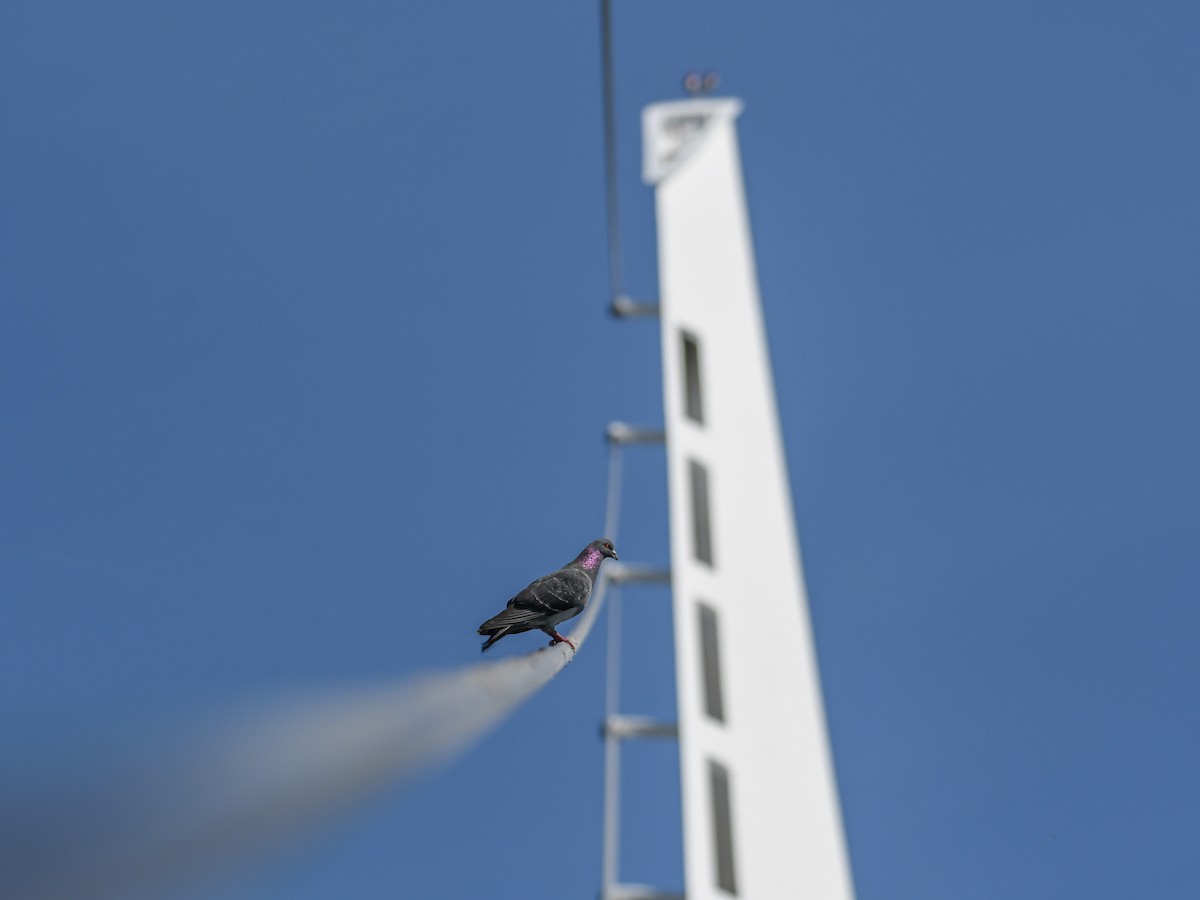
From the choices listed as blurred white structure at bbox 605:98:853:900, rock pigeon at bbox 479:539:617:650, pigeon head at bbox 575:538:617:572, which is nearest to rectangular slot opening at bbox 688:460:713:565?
blurred white structure at bbox 605:98:853:900

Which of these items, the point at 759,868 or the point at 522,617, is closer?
the point at 522,617

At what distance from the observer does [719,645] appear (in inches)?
581

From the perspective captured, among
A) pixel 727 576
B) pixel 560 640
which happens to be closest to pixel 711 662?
pixel 727 576

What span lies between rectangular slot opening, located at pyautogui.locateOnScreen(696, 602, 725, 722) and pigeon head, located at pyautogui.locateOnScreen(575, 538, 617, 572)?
1.58m

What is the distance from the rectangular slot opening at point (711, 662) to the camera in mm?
14281

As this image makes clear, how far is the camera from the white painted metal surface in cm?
1333

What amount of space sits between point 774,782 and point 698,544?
3050mm

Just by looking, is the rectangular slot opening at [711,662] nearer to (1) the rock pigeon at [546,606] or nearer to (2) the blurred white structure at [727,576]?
(2) the blurred white structure at [727,576]

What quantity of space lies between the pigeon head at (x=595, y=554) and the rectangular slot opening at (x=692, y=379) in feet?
10.3

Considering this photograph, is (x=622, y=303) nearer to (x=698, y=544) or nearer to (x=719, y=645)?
(x=698, y=544)

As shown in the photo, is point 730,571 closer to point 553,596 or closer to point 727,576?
point 727,576

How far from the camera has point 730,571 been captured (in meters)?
15.6

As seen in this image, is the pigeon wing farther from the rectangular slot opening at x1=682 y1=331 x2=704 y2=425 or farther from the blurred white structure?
the rectangular slot opening at x1=682 y1=331 x2=704 y2=425

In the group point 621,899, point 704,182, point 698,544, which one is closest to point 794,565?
point 698,544
